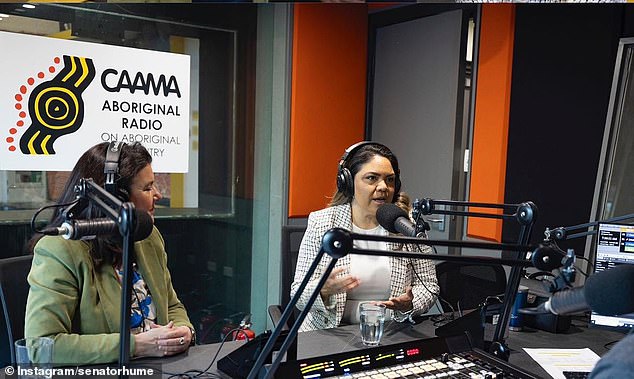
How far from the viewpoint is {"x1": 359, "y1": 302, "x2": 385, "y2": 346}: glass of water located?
1.73 meters

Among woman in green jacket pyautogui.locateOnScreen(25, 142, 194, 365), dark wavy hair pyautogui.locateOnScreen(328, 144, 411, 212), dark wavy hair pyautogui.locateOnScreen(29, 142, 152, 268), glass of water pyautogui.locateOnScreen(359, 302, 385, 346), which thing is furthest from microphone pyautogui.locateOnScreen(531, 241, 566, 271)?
dark wavy hair pyautogui.locateOnScreen(328, 144, 411, 212)

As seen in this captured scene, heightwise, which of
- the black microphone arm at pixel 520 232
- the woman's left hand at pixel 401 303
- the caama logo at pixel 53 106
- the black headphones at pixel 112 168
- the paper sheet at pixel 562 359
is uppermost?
the caama logo at pixel 53 106

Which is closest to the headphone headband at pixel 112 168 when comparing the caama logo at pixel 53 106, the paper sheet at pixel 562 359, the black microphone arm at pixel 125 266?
the black microphone arm at pixel 125 266

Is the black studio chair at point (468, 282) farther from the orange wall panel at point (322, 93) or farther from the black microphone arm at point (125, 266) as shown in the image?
the black microphone arm at point (125, 266)

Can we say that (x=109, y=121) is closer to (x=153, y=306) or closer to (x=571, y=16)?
(x=153, y=306)

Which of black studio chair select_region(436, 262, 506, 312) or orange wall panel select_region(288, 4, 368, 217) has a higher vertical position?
orange wall panel select_region(288, 4, 368, 217)

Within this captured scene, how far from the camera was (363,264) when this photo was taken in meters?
2.33

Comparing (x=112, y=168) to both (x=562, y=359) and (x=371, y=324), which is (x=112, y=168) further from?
(x=562, y=359)

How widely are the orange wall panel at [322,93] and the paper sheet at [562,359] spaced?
2.39 m

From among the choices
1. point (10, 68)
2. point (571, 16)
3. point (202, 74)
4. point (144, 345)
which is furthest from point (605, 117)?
point (10, 68)

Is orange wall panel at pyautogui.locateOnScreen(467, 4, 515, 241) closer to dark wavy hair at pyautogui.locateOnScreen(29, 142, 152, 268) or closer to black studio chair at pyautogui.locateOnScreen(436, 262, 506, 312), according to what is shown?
black studio chair at pyautogui.locateOnScreen(436, 262, 506, 312)

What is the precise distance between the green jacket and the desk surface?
18 centimetres

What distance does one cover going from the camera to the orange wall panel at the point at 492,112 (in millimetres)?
3418

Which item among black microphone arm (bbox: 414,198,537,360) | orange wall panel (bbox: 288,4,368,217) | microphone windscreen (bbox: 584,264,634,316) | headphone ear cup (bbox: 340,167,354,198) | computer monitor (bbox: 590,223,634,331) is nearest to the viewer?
microphone windscreen (bbox: 584,264,634,316)
